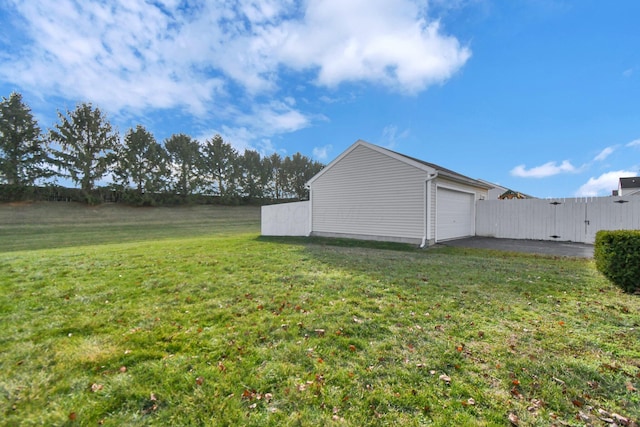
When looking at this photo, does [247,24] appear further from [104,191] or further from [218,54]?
[104,191]

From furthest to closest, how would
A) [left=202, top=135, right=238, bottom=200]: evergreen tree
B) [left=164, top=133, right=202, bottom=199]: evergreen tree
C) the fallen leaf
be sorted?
[left=202, top=135, right=238, bottom=200]: evergreen tree
[left=164, top=133, right=202, bottom=199]: evergreen tree
the fallen leaf

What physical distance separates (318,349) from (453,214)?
10.8 meters

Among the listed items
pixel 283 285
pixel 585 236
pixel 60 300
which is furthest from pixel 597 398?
pixel 585 236

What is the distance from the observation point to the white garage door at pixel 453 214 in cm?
1085

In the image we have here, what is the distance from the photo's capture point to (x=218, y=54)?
35.1 feet

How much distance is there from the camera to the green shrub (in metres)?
4.51

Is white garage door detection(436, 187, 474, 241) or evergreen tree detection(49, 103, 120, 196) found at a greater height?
evergreen tree detection(49, 103, 120, 196)

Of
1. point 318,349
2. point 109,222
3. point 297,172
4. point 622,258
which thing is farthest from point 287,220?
point 297,172

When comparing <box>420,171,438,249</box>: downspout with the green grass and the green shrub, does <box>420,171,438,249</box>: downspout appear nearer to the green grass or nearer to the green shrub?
the green shrub

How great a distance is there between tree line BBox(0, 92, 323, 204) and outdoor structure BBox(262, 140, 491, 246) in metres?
25.0

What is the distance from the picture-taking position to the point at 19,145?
2464 cm

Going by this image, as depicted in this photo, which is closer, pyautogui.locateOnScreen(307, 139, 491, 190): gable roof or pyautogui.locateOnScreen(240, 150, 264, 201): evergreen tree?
pyautogui.locateOnScreen(307, 139, 491, 190): gable roof

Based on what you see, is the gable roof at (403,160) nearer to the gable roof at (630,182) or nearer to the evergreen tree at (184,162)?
the evergreen tree at (184,162)

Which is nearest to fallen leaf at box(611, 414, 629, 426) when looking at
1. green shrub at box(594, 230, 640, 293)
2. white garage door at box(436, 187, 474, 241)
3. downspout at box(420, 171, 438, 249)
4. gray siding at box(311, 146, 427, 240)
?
green shrub at box(594, 230, 640, 293)
